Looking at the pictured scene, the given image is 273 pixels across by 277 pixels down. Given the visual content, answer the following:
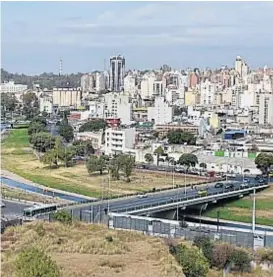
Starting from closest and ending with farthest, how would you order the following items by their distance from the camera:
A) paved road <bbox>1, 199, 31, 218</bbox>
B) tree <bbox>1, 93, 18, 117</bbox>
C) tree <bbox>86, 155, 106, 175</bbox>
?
1. paved road <bbox>1, 199, 31, 218</bbox>
2. tree <bbox>86, 155, 106, 175</bbox>
3. tree <bbox>1, 93, 18, 117</bbox>

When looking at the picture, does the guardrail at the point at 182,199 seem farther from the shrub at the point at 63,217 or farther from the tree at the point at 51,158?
the tree at the point at 51,158

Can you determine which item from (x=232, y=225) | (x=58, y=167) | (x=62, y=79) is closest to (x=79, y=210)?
(x=232, y=225)

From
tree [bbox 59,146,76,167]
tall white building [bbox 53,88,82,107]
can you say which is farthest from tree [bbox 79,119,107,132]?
tall white building [bbox 53,88,82,107]

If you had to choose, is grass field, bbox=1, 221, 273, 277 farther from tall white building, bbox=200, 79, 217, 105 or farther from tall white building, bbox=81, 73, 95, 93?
tall white building, bbox=81, 73, 95, 93

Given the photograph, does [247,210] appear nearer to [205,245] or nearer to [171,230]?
[171,230]

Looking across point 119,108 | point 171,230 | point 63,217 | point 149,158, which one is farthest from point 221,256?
point 119,108

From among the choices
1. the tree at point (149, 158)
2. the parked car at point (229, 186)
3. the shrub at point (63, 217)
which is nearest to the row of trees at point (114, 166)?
the parked car at point (229, 186)

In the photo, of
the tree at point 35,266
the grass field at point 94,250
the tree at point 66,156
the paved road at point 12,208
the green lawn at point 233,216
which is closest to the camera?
the tree at point 35,266
